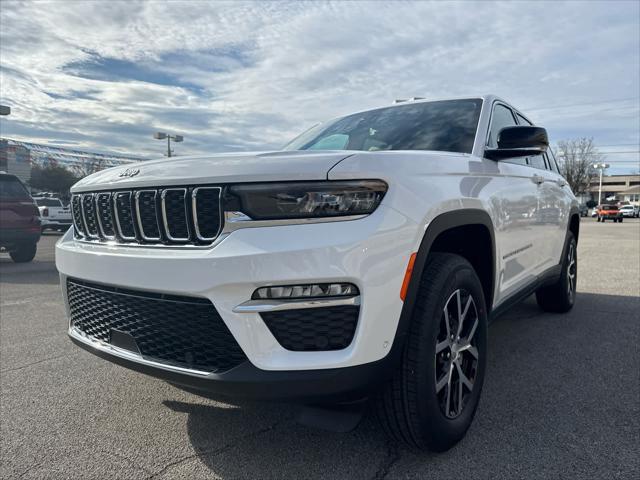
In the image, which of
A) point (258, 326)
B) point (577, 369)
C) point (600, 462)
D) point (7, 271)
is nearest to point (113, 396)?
point (258, 326)

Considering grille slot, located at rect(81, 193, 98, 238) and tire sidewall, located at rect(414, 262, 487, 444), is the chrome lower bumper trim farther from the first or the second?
tire sidewall, located at rect(414, 262, 487, 444)

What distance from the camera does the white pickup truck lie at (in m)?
19.8

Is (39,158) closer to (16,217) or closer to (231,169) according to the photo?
(16,217)

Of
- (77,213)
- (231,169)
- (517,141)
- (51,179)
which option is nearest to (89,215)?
(77,213)

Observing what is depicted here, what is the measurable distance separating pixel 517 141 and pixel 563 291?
259 cm

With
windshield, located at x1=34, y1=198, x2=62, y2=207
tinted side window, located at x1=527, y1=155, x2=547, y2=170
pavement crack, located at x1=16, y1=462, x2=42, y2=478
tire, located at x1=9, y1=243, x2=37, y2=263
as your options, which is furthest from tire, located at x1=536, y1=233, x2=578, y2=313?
windshield, located at x1=34, y1=198, x2=62, y2=207

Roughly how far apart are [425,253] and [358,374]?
0.58 m

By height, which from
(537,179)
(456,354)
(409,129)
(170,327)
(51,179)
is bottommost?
(456,354)

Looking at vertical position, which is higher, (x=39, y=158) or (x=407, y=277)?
(x=39, y=158)

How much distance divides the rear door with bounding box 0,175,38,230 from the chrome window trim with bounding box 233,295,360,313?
9391mm

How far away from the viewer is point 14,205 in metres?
9.42

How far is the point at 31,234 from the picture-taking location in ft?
31.8

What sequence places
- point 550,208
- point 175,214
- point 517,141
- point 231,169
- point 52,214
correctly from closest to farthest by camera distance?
point 231,169 → point 175,214 → point 517,141 → point 550,208 → point 52,214

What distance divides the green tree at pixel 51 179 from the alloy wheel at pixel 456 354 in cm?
4667
